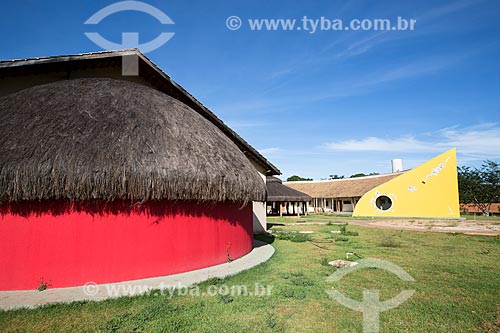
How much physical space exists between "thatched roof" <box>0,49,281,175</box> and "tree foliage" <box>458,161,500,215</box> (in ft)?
127

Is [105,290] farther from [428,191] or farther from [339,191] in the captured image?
[339,191]

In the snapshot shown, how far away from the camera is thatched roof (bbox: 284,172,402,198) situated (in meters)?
35.4

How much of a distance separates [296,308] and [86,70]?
10025 millimetres

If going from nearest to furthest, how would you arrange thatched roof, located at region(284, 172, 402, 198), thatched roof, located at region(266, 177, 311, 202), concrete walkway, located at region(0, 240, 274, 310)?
concrete walkway, located at region(0, 240, 274, 310) < thatched roof, located at region(266, 177, 311, 202) < thatched roof, located at region(284, 172, 402, 198)

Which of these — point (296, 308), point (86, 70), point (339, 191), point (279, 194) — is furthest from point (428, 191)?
point (86, 70)

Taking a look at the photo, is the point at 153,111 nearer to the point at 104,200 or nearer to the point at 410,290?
the point at 104,200

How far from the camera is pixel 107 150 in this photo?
6.23 meters

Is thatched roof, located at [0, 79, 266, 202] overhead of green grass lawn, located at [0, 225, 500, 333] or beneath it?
overhead

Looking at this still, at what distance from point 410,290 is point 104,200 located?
650 cm

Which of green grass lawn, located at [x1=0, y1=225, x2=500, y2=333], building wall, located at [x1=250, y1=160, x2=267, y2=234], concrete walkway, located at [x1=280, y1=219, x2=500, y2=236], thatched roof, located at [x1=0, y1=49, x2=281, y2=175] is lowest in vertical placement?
concrete walkway, located at [x1=280, y1=219, x2=500, y2=236]

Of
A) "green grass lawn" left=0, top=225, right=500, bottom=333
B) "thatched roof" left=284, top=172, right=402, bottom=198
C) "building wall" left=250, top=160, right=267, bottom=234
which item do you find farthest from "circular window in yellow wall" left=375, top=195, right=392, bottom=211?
"green grass lawn" left=0, top=225, right=500, bottom=333

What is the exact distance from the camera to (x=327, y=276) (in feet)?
22.3

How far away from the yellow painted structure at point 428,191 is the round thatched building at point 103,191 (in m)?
27.3

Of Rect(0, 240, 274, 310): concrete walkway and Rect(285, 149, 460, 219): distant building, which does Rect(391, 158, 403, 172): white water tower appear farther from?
Rect(0, 240, 274, 310): concrete walkway
